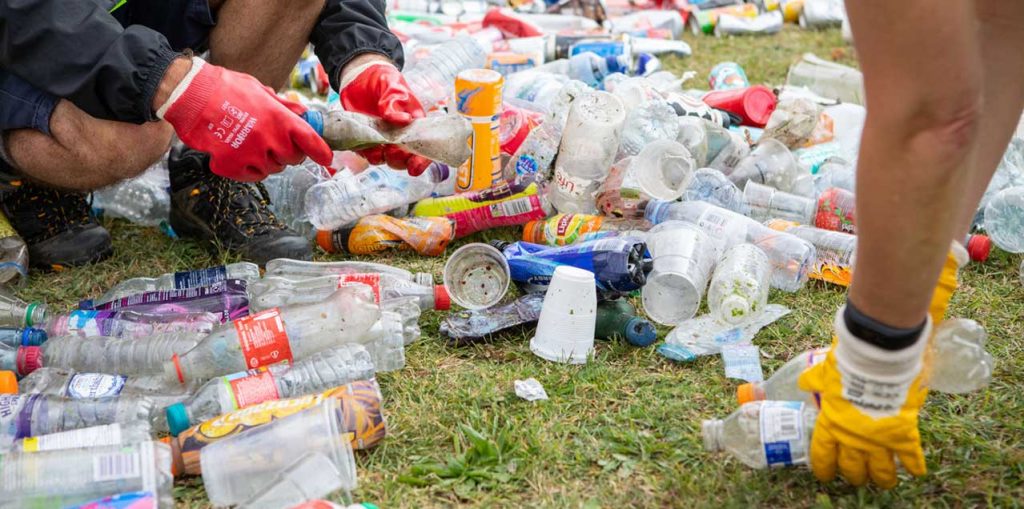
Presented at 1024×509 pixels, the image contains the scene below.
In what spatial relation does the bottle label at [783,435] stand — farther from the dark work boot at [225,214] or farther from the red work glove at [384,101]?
the dark work boot at [225,214]

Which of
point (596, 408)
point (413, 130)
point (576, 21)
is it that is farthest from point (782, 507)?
point (576, 21)

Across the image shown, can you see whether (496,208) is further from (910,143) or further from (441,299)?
(910,143)

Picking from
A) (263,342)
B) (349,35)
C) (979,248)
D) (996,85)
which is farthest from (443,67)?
(996,85)

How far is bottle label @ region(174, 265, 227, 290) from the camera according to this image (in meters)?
2.93

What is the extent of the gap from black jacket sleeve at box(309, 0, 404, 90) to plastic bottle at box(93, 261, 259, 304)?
0.72m

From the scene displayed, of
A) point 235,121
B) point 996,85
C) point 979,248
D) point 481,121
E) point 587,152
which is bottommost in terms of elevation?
point 979,248

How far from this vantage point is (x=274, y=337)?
2418 millimetres

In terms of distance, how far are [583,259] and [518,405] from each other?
56 centimetres

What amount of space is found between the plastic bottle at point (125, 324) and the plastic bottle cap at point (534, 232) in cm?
112

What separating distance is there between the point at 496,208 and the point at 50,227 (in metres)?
1.53

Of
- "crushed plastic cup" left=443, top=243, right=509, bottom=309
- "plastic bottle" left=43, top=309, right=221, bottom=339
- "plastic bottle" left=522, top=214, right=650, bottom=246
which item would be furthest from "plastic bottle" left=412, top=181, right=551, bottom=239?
"plastic bottle" left=43, top=309, right=221, bottom=339

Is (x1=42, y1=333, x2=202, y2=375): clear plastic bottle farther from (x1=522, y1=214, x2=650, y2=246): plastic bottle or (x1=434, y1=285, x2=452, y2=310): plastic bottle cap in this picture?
(x1=522, y1=214, x2=650, y2=246): plastic bottle

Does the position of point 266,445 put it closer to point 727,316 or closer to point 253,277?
point 253,277

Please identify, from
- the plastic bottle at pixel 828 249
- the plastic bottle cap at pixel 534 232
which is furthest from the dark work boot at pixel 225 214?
the plastic bottle at pixel 828 249
